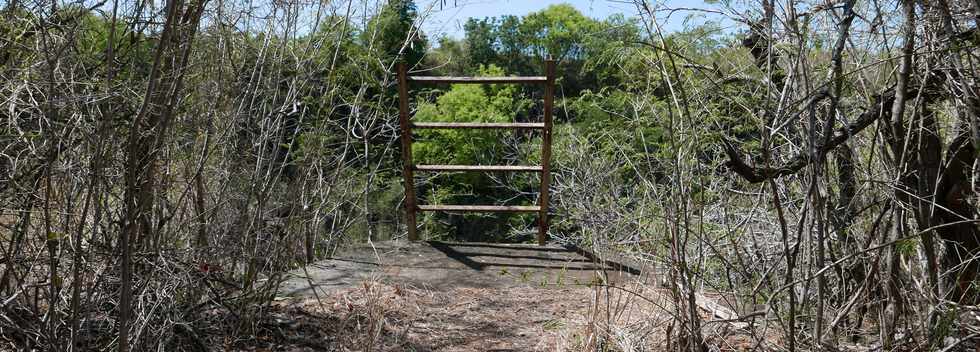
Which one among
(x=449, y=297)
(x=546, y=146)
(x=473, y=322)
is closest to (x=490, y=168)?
(x=546, y=146)

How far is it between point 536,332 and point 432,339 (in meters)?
0.46

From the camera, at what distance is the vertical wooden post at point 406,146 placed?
485 cm

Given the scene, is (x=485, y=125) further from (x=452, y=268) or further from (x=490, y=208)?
(x=452, y=268)

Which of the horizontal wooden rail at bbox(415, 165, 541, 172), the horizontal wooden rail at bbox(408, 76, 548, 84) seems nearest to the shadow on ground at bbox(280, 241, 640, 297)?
the horizontal wooden rail at bbox(415, 165, 541, 172)

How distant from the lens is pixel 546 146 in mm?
5074

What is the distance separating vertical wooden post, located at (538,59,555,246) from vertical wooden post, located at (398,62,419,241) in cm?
82

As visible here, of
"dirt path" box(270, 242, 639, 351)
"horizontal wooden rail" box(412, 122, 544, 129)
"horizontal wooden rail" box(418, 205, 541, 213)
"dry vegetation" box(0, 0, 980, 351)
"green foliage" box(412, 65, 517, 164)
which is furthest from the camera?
"green foliage" box(412, 65, 517, 164)

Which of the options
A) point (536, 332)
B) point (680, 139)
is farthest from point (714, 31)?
point (536, 332)

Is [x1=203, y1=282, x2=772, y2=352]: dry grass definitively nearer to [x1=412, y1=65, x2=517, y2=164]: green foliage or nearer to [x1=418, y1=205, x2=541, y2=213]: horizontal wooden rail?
[x1=418, y1=205, x2=541, y2=213]: horizontal wooden rail

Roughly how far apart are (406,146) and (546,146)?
34.1 inches

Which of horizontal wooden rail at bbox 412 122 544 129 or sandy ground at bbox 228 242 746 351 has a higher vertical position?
horizontal wooden rail at bbox 412 122 544 129

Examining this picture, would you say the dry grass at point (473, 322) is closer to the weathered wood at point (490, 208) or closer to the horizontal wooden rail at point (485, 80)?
the weathered wood at point (490, 208)

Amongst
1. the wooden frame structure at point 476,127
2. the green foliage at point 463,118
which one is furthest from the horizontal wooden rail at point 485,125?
the green foliage at point 463,118

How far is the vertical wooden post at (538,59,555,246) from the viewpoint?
15.7 feet
